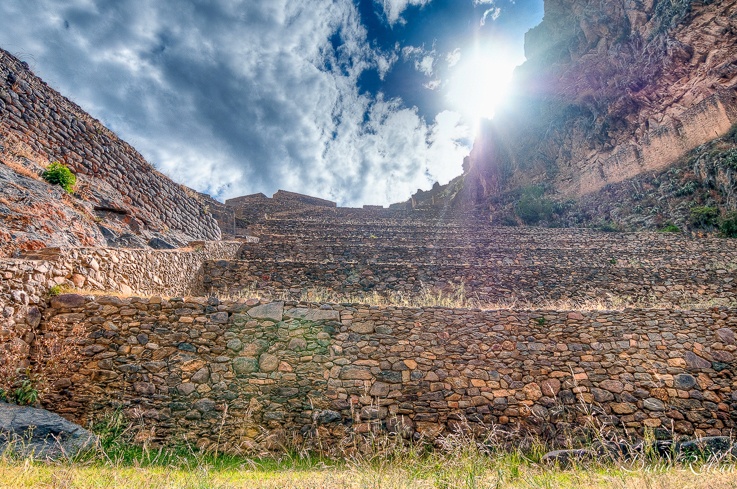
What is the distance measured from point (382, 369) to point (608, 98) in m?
36.7

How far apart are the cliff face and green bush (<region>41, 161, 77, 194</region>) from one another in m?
31.9

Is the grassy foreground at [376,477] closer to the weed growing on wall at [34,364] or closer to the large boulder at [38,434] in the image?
the large boulder at [38,434]

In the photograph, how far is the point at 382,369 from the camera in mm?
5586

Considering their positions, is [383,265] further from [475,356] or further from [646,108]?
[646,108]

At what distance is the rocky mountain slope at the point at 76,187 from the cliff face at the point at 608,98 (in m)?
30.4

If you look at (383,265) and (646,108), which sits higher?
(646,108)

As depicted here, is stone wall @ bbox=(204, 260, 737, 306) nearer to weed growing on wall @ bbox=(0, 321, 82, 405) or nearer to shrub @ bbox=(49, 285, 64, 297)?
shrub @ bbox=(49, 285, 64, 297)

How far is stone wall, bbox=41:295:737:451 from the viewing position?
5062 mm

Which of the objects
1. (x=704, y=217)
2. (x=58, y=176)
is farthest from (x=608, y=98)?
(x=58, y=176)

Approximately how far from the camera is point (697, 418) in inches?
210

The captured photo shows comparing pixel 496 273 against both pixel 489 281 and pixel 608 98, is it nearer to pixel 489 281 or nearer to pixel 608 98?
pixel 489 281

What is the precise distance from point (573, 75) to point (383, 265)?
40304 mm

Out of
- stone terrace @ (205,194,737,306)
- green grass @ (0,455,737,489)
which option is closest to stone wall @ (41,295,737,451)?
green grass @ (0,455,737,489)

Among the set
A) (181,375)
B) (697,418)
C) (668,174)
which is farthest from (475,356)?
(668,174)
